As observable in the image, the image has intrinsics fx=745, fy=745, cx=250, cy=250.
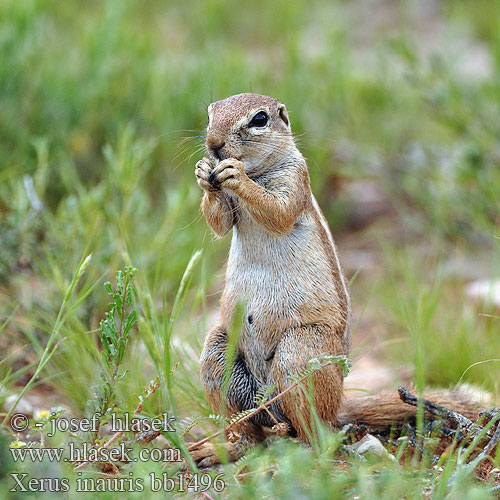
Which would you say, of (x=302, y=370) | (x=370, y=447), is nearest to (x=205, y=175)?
(x=302, y=370)

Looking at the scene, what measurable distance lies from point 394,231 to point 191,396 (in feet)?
13.3

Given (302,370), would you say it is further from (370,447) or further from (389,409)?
(389,409)

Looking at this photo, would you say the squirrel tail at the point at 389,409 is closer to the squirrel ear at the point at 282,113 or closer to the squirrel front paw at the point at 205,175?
the squirrel front paw at the point at 205,175

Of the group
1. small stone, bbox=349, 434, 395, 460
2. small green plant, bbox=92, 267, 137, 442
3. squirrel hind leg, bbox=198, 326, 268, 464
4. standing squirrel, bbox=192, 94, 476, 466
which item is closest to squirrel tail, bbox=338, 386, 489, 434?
standing squirrel, bbox=192, 94, 476, 466

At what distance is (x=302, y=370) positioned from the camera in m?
2.56

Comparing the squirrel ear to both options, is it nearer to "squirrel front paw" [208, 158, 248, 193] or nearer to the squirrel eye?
the squirrel eye

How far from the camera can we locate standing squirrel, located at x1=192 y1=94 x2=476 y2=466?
2621mm

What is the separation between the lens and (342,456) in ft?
8.25

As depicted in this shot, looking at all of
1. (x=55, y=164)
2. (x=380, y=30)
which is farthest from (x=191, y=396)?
(x=380, y=30)

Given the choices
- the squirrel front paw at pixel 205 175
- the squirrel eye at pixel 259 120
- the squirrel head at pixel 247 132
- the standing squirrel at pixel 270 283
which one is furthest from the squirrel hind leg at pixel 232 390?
the squirrel eye at pixel 259 120

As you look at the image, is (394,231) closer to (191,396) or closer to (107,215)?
(107,215)

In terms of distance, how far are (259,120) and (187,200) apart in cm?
191

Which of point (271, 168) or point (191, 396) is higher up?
point (271, 168)

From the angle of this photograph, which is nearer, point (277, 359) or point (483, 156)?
point (277, 359)
